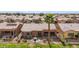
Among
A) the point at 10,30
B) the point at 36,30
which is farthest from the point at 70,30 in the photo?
the point at 10,30

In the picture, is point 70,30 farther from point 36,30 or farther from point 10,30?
point 10,30

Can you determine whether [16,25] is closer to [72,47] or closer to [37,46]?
[37,46]

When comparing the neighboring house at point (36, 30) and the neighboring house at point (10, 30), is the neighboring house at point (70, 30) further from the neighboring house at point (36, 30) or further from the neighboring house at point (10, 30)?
the neighboring house at point (10, 30)

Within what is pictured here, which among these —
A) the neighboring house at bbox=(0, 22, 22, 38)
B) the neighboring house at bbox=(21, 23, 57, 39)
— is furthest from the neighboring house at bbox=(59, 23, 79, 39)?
the neighboring house at bbox=(0, 22, 22, 38)

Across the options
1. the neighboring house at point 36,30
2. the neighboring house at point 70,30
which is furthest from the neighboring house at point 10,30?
the neighboring house at point 70,30

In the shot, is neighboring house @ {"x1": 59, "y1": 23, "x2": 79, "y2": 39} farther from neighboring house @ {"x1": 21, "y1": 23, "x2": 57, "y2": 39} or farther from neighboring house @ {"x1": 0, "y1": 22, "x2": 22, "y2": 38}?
neighboring house @ {"x1": 0, "y1": 22, "x2": 22, "y2": 38}
